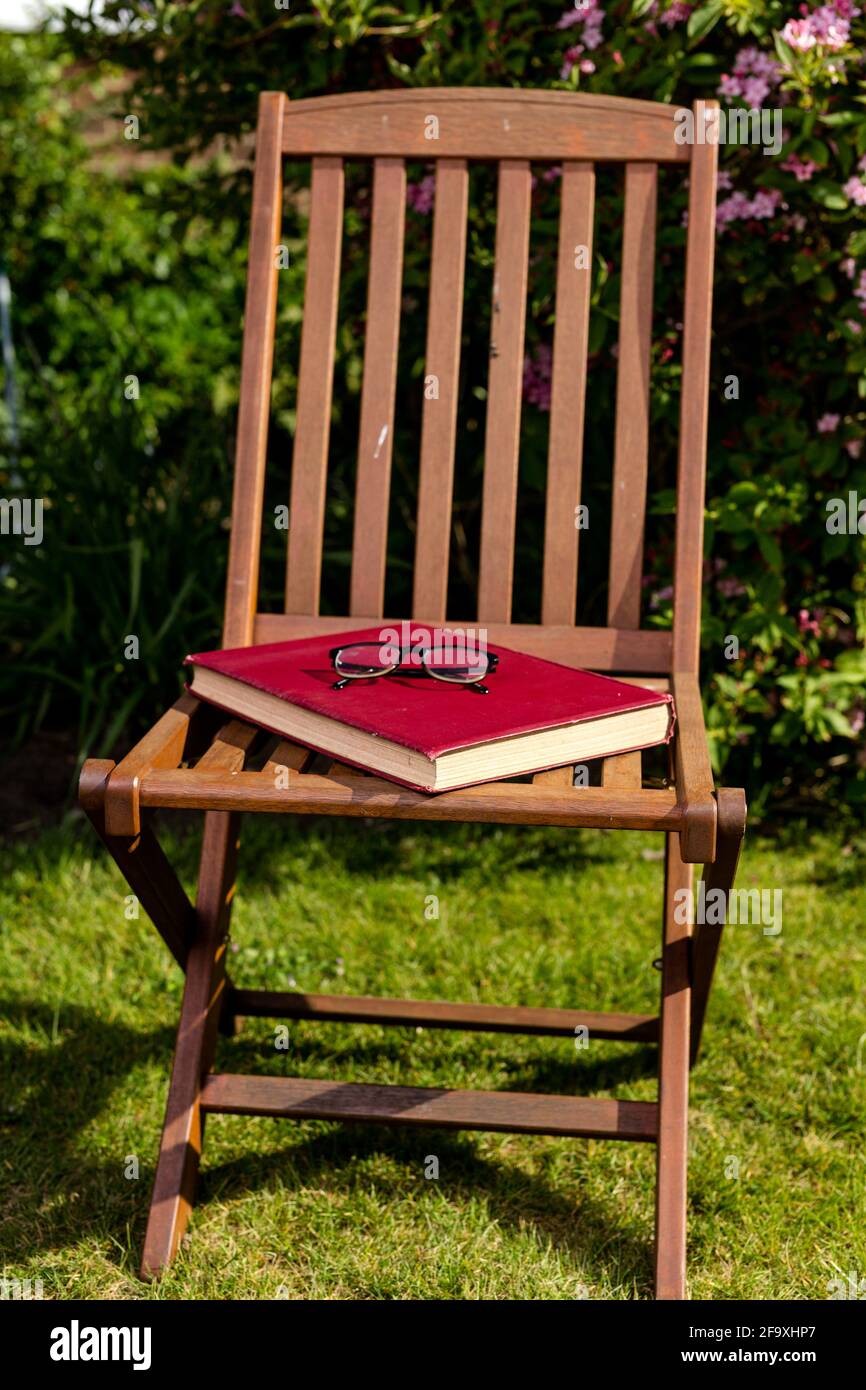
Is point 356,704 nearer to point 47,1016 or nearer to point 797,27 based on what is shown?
point 47,1016

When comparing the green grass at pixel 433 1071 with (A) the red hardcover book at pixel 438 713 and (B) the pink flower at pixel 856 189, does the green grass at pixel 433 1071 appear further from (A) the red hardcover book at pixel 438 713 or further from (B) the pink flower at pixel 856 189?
(B) the pink flower at pixel 856 189

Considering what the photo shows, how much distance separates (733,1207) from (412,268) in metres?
1.98

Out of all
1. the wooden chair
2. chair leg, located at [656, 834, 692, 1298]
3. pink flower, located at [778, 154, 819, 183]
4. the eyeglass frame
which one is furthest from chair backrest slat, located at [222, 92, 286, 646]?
pink flower, located at [778, 154, 819, 183]

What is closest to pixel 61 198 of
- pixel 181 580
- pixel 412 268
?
pixel 181 580

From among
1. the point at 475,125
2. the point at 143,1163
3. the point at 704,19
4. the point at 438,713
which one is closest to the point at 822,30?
the point at 704,19

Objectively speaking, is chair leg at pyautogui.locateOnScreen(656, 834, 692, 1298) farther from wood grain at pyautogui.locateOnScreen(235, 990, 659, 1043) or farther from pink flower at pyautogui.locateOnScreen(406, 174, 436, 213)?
pink flower at pyautogui.locateOnScreen(406, 174, 436, 213)

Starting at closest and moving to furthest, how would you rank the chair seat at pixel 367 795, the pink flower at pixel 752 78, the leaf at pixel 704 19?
the chair seat at pixel 367 795
the leaf at pixel 704 19
the pink flower at pixel 752 78

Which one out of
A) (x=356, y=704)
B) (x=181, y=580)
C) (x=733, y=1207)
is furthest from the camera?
(x=181, y=580)

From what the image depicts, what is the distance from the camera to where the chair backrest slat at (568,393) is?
6.86 feet

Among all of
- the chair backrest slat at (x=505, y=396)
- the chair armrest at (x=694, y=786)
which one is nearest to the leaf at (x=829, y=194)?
the chair backrest slat at (x=505, y=396)

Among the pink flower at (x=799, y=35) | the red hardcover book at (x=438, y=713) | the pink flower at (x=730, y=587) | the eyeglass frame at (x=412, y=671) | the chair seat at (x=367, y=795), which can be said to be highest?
the pink flower at (x=799, y=35)

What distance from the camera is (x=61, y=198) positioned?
17.1ft

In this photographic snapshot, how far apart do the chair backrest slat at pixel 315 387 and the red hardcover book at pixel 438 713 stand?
0.27m

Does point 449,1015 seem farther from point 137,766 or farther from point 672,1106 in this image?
point 137,766
